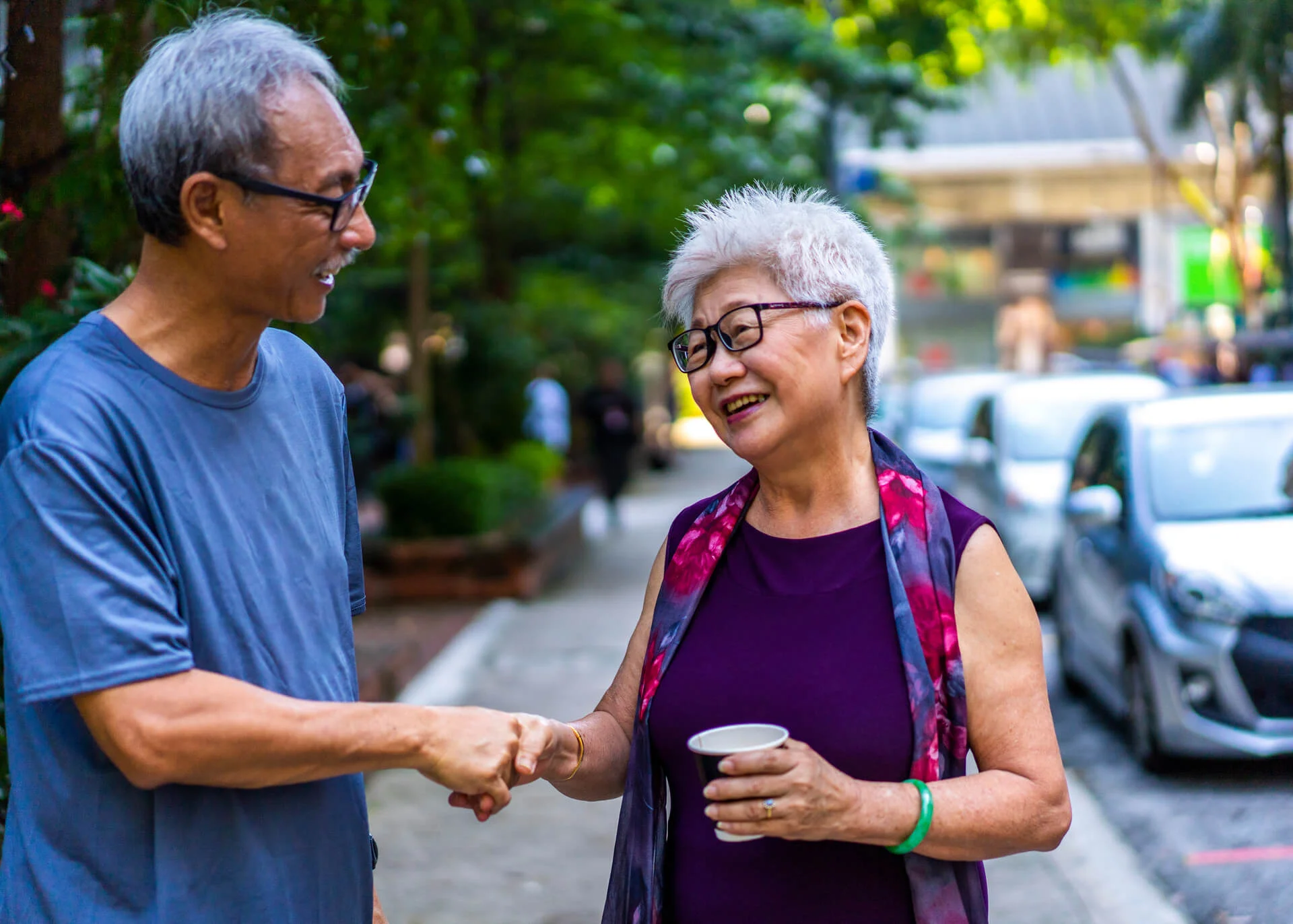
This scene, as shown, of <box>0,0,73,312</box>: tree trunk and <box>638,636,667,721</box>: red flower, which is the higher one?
<box>0,0,73,312</box>: tree trunk

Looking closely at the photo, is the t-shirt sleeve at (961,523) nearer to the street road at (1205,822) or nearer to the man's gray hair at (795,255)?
the man's gray hair at (795,255)

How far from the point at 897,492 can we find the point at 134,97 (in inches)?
50.8

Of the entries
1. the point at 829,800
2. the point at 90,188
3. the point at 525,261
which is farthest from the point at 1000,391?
the point at 829,800

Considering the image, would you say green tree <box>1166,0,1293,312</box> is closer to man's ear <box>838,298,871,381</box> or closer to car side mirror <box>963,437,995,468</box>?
car side mirror <box>963,437,995,468</box>

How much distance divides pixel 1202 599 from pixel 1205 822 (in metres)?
A: 0.95

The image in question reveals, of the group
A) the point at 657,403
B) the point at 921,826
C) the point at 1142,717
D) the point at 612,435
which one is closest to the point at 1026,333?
the point at 657,403

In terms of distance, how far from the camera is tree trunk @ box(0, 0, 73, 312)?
357 cm

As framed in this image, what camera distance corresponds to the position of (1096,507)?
25.2 ft

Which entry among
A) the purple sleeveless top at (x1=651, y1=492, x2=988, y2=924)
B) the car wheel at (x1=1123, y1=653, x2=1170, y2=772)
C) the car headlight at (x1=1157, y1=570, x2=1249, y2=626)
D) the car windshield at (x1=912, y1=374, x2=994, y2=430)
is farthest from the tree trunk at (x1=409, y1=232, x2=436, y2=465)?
the purple sleeveless top at (x1=651, y1=492, x2=988, y2=924)

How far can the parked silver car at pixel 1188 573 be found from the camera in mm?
6352

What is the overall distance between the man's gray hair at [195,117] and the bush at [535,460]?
13.2m

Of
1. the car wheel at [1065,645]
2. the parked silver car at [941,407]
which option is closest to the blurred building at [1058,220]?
the parked silver car at [941,407]

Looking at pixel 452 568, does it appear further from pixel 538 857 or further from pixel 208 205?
pixel 208 205

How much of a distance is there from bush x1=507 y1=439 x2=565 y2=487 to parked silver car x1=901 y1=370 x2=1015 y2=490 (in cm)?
412
